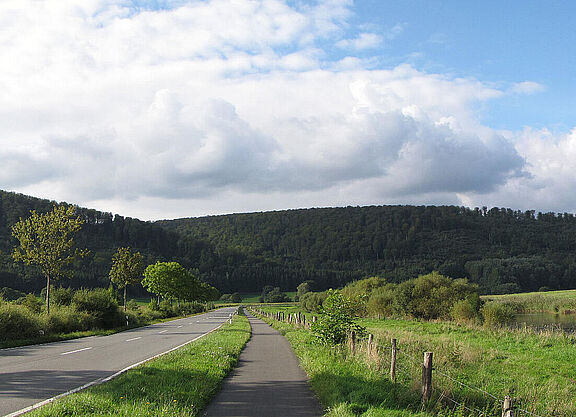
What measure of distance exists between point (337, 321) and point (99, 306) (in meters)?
21.3

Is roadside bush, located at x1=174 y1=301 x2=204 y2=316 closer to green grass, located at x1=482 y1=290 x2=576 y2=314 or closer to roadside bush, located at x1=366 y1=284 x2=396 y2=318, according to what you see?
roadside bush, located at x1=366 y1=284 x2=396 y2=318

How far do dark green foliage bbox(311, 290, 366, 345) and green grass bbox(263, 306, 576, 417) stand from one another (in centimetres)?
68

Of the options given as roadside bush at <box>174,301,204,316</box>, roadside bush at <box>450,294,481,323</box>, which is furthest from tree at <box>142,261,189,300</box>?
roadside bush at <box>450,294,481,323</box>

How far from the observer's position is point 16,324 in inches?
888

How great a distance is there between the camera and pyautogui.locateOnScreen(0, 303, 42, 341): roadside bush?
21855mm

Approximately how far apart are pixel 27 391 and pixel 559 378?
1742 cm

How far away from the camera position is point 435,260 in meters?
163

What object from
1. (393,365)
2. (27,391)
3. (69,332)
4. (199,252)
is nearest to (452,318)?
(69,332)

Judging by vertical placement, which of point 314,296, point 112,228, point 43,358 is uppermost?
point 112,228

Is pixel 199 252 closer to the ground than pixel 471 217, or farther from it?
closer to the ground

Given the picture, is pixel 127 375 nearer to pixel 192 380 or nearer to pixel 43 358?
pixel 192 380

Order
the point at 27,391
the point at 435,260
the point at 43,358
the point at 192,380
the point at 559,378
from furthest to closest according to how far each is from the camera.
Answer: the point at 435,260 < the point at 559,378 < the point at 43,358 < the point at 192,380 < the point at 27,391

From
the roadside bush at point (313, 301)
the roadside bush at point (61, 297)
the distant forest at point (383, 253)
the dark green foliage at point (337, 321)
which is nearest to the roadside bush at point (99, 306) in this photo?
the roadside bush at point (61, 297)

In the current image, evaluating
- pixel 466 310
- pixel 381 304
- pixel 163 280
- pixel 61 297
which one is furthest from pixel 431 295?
pixel 61 297
